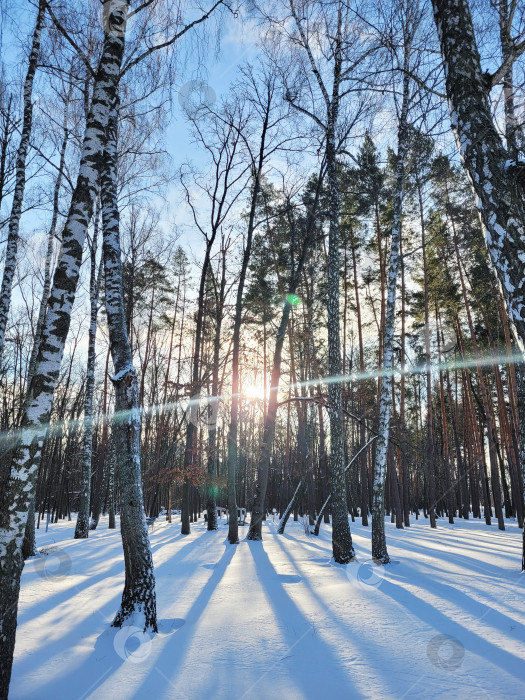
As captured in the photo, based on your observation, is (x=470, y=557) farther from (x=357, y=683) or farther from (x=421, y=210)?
(x=421, y=210)

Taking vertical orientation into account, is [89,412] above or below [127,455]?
above

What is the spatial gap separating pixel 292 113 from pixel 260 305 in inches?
Result: 296

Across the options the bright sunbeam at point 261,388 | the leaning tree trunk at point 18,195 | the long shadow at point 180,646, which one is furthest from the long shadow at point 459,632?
the leaning tree trunk at point 18,195

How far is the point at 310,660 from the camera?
3.24 m

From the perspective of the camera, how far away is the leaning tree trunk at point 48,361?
2615 mm

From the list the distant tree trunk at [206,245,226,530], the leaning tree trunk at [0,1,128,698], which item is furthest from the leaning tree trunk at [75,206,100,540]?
the leaning tree trunk at [0,1,128,698]

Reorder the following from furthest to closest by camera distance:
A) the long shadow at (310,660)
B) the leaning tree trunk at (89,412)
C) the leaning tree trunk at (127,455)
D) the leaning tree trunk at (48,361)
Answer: the leaning tree trunk at (89,412) < the leaning tree trunk at (127,455) < the long shadow at (310,660) < the leaning tree trunk at (48,361)

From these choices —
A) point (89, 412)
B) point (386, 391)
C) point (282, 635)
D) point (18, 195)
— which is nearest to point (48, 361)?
point (282, 635)

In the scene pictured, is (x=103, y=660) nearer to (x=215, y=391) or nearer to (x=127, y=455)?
(x=127, y=455)

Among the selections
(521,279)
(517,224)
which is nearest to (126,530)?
(521,279)

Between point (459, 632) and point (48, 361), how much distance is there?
4408 millimetres

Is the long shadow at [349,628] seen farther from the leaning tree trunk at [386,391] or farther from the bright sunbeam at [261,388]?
the bright sunbeam at [261,388]

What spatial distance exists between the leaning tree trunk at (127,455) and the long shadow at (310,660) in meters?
1.40

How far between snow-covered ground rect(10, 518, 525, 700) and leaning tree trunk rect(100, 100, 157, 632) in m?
0.26
